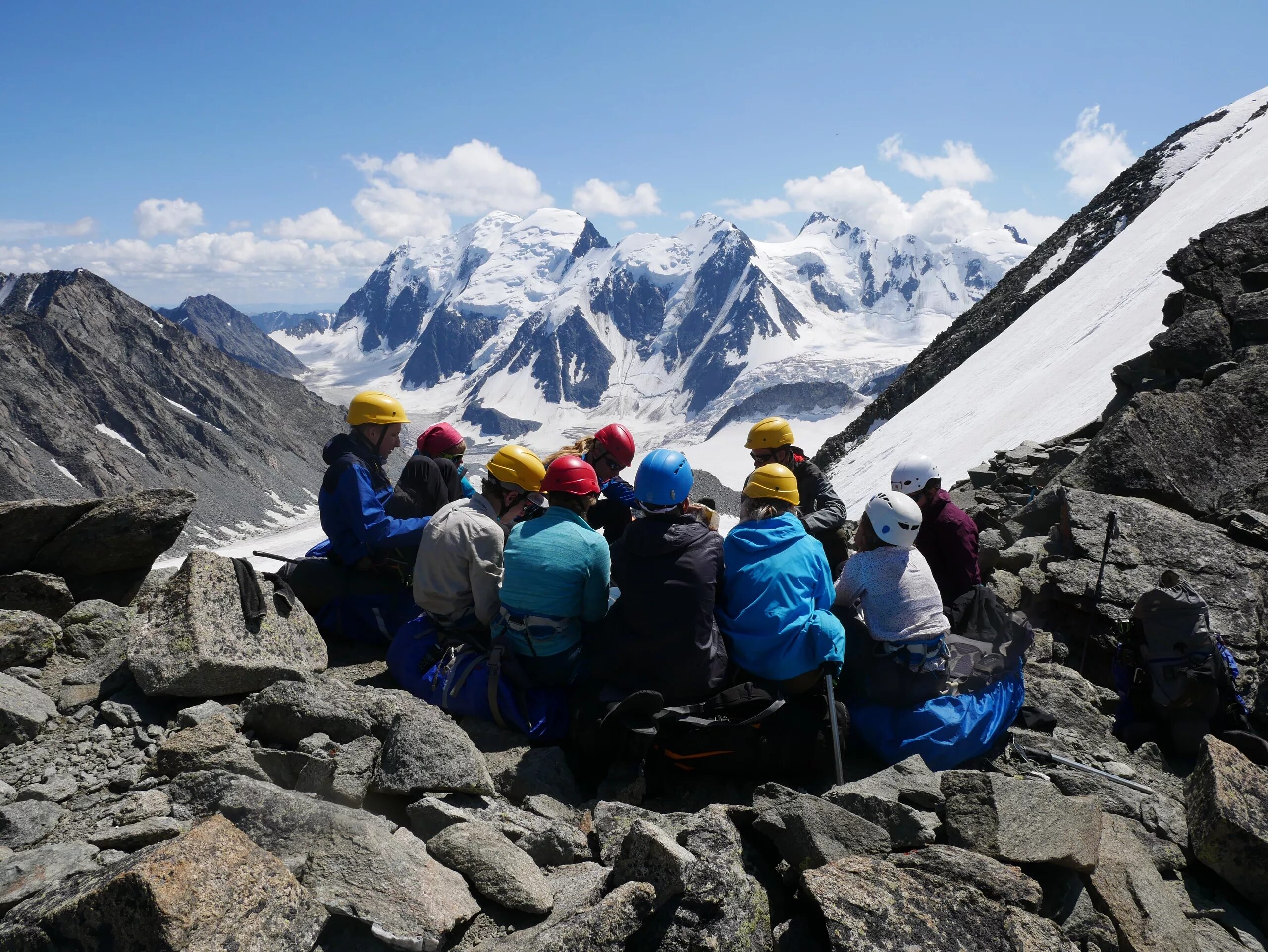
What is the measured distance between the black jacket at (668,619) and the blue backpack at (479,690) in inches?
27.9

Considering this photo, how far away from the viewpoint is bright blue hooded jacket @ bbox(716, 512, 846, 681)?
20.1 feet

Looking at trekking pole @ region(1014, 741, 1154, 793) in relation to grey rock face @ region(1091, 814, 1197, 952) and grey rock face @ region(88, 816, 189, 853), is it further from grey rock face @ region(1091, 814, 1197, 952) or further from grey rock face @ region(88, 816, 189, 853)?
grey rock face @ region(88, 816, 189, 853)

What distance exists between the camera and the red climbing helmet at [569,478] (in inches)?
261

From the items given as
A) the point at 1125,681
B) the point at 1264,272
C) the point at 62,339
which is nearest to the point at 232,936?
the point at 1125,681

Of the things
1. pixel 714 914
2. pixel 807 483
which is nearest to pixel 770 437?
pixel 807 483

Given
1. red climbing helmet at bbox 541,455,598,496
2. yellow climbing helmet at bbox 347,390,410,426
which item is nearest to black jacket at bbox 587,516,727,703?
red climbing helmet at bbox 541,455,598,496

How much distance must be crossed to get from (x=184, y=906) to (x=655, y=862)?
2.15 metres

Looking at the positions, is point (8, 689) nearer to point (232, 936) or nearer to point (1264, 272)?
point (232, 936)

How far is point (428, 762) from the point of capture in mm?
5277

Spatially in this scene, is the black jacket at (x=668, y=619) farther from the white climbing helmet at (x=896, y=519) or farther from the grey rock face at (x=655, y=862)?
the grey rock face at (x=655, y=862)

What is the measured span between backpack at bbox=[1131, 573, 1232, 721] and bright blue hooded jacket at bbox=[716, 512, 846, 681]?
10.5ft

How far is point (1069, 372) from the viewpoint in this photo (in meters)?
28.3

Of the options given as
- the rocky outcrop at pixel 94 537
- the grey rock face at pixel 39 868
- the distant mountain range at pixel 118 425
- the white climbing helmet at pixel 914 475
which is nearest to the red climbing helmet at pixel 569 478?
the white climbing helmet at pixel 914 475

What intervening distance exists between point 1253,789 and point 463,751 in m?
5.50
